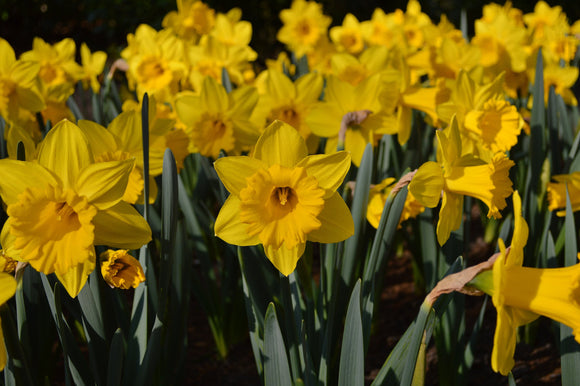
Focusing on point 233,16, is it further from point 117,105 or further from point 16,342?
point 16,342

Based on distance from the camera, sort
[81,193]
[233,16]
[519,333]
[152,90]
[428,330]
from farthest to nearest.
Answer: [233,16] < [152,90] < [519,333] < [428,330] < [81,193]

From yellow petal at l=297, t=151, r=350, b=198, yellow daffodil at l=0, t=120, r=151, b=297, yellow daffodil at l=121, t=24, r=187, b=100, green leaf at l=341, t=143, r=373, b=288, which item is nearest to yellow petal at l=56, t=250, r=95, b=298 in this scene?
yellow daffodil at l=0, t=120, r=151, b=297

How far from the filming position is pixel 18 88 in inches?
85.4

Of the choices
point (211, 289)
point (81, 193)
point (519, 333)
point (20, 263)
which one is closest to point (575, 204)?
point (519, 333)

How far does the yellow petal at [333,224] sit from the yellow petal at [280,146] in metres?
0.12

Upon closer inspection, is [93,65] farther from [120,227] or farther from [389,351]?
[120,227]

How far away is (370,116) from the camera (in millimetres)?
1943

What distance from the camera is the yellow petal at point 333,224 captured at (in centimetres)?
123

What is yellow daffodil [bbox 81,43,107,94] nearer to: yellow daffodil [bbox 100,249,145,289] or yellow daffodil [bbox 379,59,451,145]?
yellow daffodil [bbox 379,59,451,145]

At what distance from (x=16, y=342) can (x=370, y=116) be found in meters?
1.25

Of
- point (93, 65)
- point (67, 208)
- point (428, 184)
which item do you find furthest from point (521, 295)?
point (93, 65)

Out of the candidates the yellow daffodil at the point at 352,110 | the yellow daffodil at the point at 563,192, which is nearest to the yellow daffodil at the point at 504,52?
the yellow daffodil at the point at 563,192

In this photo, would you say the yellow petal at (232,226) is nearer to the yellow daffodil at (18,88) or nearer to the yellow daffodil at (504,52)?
the yellow daffodil at (18,88)

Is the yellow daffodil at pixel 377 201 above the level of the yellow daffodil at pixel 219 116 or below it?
below
